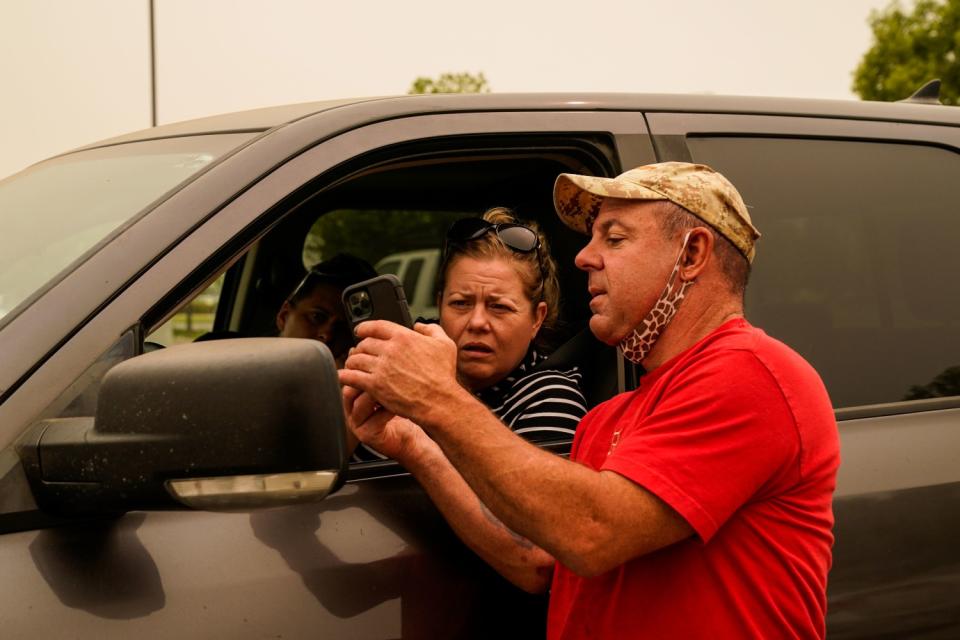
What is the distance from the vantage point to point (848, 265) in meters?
2.32

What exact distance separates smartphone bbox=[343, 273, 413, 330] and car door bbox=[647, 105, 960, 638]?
30.8 inches

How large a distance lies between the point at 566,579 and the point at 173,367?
2.65ft

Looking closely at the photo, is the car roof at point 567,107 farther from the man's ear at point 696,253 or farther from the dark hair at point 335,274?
the dark hair at point 335,274

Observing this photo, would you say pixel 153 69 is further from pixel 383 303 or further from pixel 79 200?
pixel 383 303

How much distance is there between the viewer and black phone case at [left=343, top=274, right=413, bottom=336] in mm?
1672

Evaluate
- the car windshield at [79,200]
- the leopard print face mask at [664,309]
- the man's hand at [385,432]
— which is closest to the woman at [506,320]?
the man's hand at [385,432]

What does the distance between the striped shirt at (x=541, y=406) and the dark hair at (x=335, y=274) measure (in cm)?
67

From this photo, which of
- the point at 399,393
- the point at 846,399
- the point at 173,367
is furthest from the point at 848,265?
the point at 173,367

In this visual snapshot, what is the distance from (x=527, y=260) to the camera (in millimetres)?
2518

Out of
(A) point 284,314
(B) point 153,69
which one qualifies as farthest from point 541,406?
(B) point 153,69

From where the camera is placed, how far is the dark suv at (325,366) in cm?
131

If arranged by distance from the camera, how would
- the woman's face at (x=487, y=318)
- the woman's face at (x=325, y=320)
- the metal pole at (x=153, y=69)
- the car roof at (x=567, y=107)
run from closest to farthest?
the car roof at (x=567, y=107)
the woman's face at (x=487, y=318)
the metal pole at (x=153, y=69)
the woman's face at (x=325, y=320)

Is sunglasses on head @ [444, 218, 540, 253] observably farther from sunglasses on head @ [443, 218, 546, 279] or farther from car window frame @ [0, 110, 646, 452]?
car window frame @ [0, 110, 646, 452]

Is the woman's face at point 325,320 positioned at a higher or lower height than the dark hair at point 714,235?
lower
